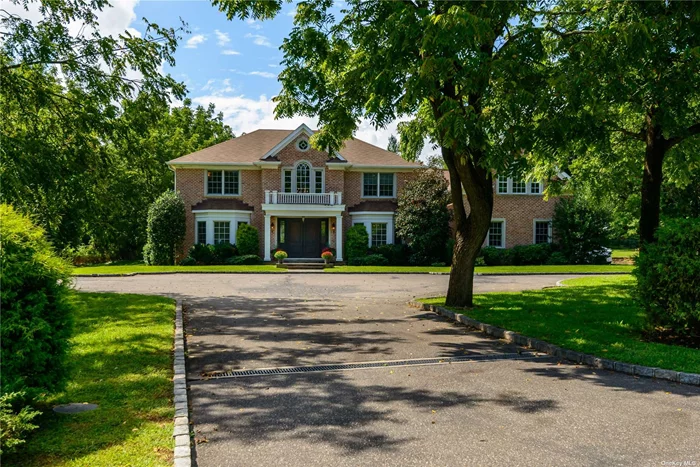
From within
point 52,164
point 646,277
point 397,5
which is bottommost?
point 646,277

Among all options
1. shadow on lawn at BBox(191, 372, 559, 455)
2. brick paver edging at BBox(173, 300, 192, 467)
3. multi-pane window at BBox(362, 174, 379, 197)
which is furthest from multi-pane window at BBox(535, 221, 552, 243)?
shadow on lawn at BBox(191, 372, 559, 455)

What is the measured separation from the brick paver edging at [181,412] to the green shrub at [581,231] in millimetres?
26538

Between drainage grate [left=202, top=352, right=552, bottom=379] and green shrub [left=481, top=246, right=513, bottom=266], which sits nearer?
drainage grate [left=202, top=352, right=552, bottom=379]

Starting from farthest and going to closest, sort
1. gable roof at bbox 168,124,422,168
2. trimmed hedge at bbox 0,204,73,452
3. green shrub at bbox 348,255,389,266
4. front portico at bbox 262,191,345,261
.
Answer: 1. gable roof at bbox 168,124,422,168
2. front portico at bbox 262,191,345,261
3. green shrub at bbox 348,255,389,266
4. trimmed hedge at bbox 0,204,73,452

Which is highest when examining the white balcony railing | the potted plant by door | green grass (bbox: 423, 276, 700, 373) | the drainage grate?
the white balcony railing

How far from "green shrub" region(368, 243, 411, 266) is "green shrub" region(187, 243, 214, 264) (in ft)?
32.6

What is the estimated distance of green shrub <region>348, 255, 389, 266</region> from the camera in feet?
97.3

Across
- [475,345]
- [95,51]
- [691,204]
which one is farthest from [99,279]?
[691,204]

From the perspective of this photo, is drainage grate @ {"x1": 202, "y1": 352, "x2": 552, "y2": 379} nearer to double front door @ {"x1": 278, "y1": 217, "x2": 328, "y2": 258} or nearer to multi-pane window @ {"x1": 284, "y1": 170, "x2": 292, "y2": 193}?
double front door @ {"x1": 278, "y1": 217, "x2": 328, "y2": 258}

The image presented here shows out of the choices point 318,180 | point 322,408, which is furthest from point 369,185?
point 322,408

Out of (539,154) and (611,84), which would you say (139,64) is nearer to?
(539,154)

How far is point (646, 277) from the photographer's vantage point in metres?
8.87

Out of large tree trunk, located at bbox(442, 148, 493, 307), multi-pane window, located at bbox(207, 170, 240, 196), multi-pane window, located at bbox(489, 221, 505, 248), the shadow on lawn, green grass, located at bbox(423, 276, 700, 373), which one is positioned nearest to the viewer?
the shadow on lawn

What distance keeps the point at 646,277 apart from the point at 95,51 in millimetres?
12313
